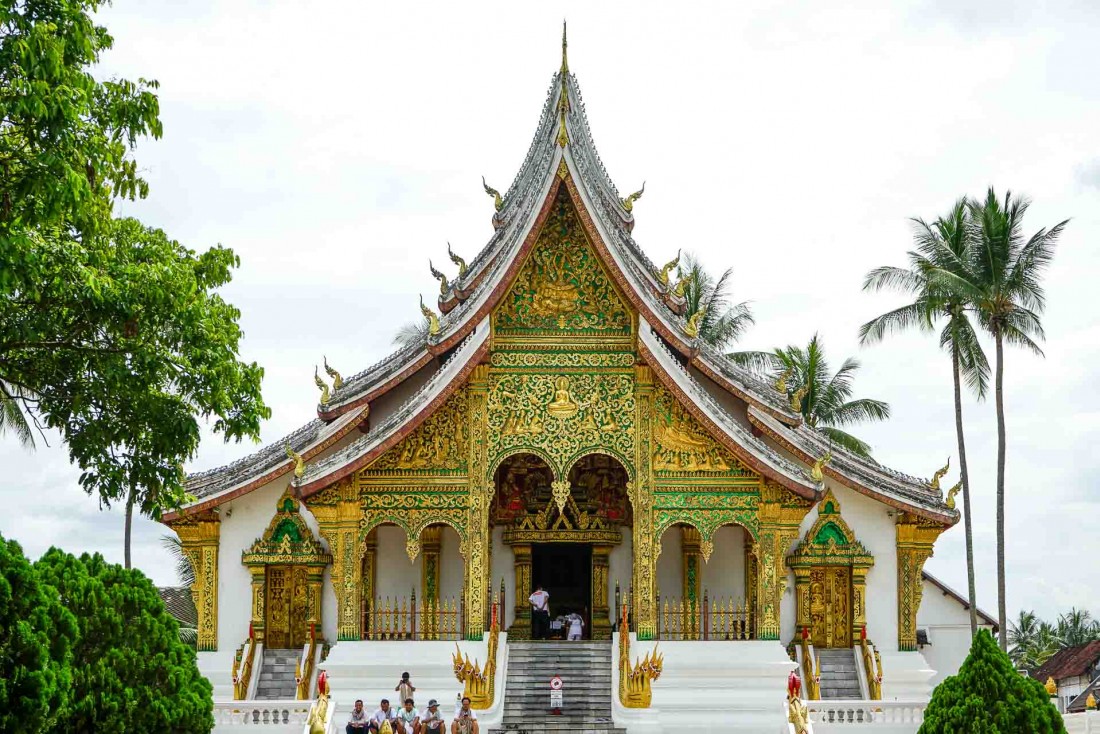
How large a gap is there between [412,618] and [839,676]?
5.66 metres

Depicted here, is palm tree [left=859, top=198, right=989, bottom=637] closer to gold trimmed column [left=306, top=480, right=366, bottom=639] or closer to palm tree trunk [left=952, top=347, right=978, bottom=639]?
palm tree trunk [left=952, top=347, right=978, bottom=639]

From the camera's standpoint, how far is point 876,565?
20297 millimetres

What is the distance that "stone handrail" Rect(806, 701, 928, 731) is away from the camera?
17.1 m

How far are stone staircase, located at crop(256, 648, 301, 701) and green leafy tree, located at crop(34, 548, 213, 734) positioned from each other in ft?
18.4

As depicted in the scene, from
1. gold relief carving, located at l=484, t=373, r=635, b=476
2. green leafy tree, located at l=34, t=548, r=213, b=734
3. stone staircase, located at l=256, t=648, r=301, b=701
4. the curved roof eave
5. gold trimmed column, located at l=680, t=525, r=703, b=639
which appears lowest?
stone staircase, located at l=256, t=648, r=301, b=701

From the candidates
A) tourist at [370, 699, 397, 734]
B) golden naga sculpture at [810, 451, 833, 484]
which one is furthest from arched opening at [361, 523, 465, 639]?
golden naga sculpture at [810, 451, 833, 484]

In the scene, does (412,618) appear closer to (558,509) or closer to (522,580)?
(522,580)

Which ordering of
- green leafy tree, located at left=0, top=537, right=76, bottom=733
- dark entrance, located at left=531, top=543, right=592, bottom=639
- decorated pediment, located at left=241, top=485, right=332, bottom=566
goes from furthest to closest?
dark entrance, located at left=531, top=543, right=592, bottom=639 < decorated pediment, located at left=241, top=485, right=332, bottom=566 < green leafy tree, located at left=0, top=537, right=76, bottom=733

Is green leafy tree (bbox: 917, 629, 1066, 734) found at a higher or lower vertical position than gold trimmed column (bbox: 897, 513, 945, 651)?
lower

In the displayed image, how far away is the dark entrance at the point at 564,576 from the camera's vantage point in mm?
21594

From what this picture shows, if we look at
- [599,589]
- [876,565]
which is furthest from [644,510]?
[876,565]

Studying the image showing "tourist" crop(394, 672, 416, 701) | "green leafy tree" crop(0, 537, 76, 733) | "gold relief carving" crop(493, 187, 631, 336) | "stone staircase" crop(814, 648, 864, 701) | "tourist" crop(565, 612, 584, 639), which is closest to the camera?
"green leafy tree" crop(0, 537, 76, 733)

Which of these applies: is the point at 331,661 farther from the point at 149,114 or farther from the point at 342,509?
the point at 149,114

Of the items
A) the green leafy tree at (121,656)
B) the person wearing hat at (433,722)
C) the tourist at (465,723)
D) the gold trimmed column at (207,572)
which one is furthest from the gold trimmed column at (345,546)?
the green leafy tree at (121,656)
